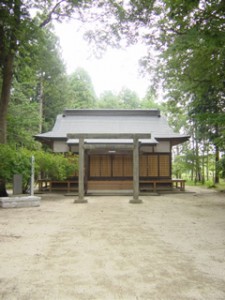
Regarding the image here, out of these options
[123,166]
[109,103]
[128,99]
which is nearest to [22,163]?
[123,166]

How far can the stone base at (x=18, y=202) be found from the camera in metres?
10.5

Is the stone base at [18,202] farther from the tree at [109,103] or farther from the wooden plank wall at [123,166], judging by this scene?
the tree at [109,103]

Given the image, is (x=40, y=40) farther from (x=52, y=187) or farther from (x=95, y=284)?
(x=95, y=284)

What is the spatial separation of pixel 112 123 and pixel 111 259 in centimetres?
1722

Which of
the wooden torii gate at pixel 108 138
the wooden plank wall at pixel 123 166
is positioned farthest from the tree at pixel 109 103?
the wooden torii gate at pixel 108 138

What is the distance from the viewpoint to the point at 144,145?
59.6 feet

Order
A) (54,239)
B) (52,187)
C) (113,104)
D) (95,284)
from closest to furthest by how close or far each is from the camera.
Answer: (95,284) < (54,239) < (52,187) < (113,104)

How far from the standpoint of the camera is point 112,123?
829 inches

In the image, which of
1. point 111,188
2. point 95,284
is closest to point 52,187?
point 111,188

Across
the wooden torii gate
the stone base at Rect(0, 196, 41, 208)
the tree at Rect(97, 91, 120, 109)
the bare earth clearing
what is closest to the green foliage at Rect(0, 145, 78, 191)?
the stone base at Rect(0, 196, 41, 208)

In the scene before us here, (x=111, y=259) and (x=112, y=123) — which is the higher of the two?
(x=112, y=123)

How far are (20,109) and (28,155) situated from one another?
903 cm

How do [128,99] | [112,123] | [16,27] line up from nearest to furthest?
[16,27] < [112,123] < [128,99]

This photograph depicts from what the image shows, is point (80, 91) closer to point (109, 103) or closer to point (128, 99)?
point (109, 103)
